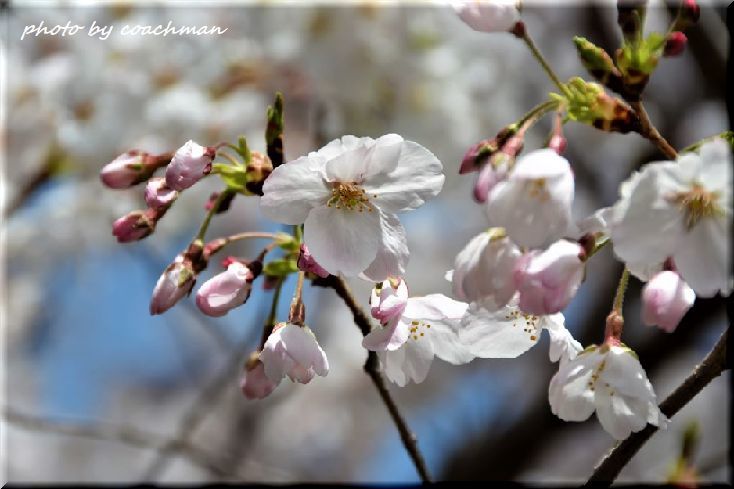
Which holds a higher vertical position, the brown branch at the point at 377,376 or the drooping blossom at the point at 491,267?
the drooping blossom at the point at 491,267

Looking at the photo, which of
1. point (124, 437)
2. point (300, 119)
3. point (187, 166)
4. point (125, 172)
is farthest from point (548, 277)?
point (300, 119)

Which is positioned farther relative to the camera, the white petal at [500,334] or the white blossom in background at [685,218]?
the white petal at [500,334]

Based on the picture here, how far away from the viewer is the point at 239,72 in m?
2.91

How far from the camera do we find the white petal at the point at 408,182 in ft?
2.94

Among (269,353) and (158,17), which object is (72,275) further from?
(269,353)

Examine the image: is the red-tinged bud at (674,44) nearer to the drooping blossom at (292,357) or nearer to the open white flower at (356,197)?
the open white flower at (356,197)

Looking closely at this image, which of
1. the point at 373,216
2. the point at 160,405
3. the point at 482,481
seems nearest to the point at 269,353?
the point at 373,216

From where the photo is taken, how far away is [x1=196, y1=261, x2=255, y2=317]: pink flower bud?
36.0 inches

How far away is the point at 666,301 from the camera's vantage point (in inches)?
30.6

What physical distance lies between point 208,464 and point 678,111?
2.49 metres

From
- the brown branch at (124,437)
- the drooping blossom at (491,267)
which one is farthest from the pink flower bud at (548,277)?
the brown branch at (124,437)

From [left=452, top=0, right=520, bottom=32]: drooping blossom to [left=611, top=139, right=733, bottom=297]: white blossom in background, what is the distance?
0.26 m

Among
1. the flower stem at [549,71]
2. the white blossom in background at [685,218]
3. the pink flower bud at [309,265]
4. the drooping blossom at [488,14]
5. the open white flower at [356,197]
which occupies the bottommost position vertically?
the pink flower bud at [309,265]

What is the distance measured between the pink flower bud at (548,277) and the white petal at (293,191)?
0.26 meters
